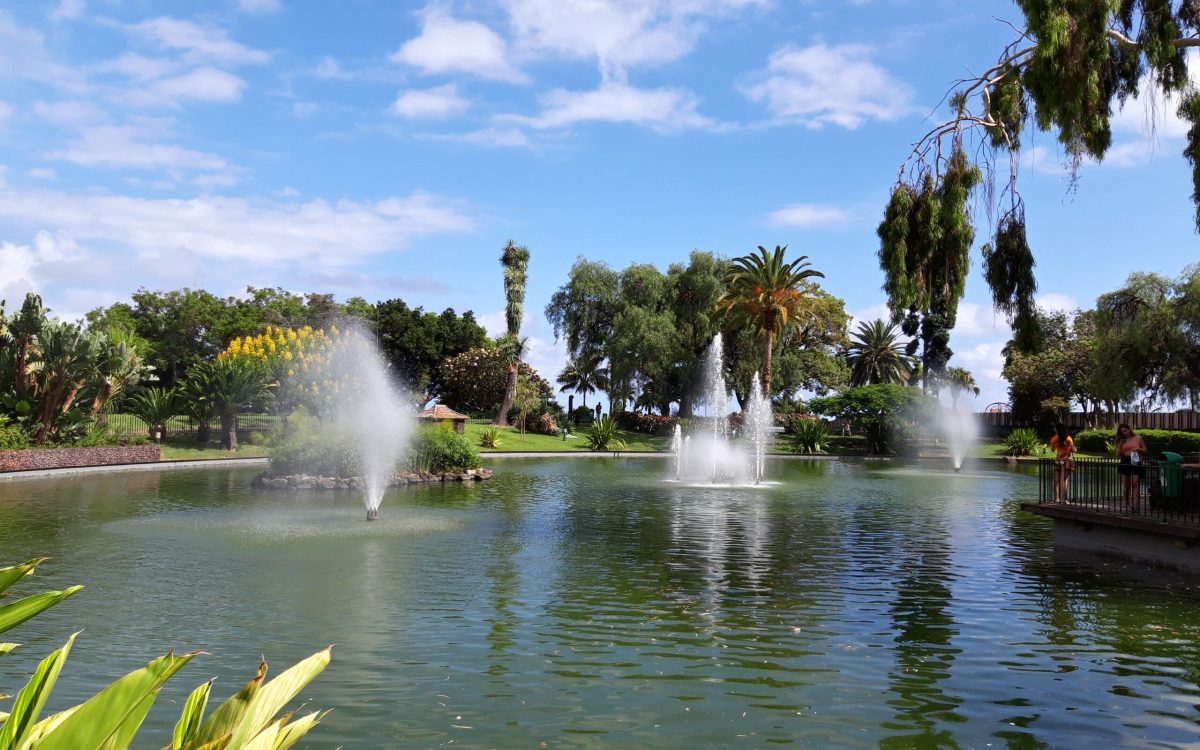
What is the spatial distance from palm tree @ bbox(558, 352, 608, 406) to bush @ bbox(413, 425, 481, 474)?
3848 cm

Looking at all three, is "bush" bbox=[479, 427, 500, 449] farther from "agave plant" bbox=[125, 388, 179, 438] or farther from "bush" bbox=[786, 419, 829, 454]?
"bush" bbox=[786, 419, 829, 454]

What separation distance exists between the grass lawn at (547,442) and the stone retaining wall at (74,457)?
17204 millimetres

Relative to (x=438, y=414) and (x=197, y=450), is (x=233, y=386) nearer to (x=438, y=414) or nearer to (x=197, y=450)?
(x=197, y=450)

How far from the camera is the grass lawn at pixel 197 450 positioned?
41.4 metres

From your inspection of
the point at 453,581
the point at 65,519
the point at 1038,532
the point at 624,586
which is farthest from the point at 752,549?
the point at 65,519

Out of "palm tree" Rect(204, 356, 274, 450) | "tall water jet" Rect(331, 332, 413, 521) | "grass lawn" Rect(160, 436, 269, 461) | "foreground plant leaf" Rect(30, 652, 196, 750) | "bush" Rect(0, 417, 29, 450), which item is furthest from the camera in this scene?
"palm tree" Rect(204, 356, 274, 450)

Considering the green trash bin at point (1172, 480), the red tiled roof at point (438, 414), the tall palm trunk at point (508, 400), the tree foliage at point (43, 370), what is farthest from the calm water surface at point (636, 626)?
the tall palm trunk at point (508, 400)

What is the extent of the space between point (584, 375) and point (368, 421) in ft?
165

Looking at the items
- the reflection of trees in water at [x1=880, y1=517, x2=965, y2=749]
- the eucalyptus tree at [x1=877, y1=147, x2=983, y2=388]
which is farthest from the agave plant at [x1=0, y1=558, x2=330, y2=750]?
the eucalyptus tree at [x1=877, y1=147, x2=983, y2=388]

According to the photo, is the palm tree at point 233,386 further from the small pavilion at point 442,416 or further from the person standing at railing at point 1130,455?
the person standing at railing at point 1130,455

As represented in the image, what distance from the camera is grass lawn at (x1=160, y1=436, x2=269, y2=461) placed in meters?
41.4

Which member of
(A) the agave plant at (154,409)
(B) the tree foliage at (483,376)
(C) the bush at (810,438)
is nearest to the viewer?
(A) the agave plant at (154,409)

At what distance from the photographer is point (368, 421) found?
37031 millimetres

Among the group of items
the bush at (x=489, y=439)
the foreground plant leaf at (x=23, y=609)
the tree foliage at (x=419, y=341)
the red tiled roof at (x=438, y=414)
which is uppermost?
the tree foliage at (x=419, y=341)
